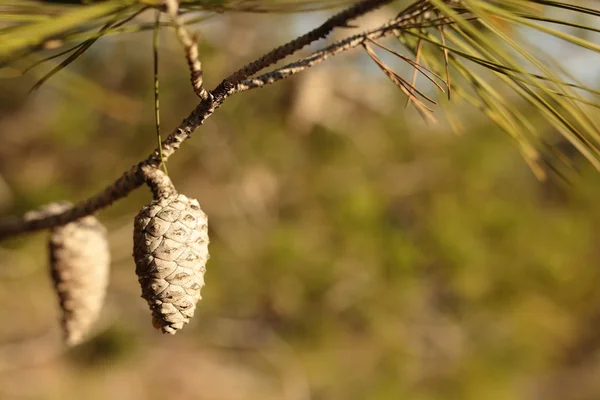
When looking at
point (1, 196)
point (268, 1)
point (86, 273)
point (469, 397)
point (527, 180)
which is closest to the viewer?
point (268, 1)

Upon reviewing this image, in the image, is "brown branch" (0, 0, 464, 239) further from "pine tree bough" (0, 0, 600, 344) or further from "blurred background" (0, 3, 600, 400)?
"blurred background" (0, 3, 600, 400)

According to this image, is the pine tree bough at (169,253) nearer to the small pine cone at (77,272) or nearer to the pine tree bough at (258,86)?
the pine tree bough at (258,86)

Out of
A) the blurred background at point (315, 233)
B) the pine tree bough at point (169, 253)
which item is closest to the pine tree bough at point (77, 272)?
the pine tree bough at point (169, 253)

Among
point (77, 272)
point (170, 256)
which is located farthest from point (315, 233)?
point (170, 256)

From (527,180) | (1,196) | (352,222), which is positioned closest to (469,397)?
(352,222)

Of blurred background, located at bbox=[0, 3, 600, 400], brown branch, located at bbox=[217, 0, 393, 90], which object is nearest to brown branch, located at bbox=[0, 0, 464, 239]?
brown branch, located at bbox=[217, 0, 393, 90]

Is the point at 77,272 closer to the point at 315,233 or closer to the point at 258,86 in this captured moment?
the point at 258,86

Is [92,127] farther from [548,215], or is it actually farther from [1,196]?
[548,215]
